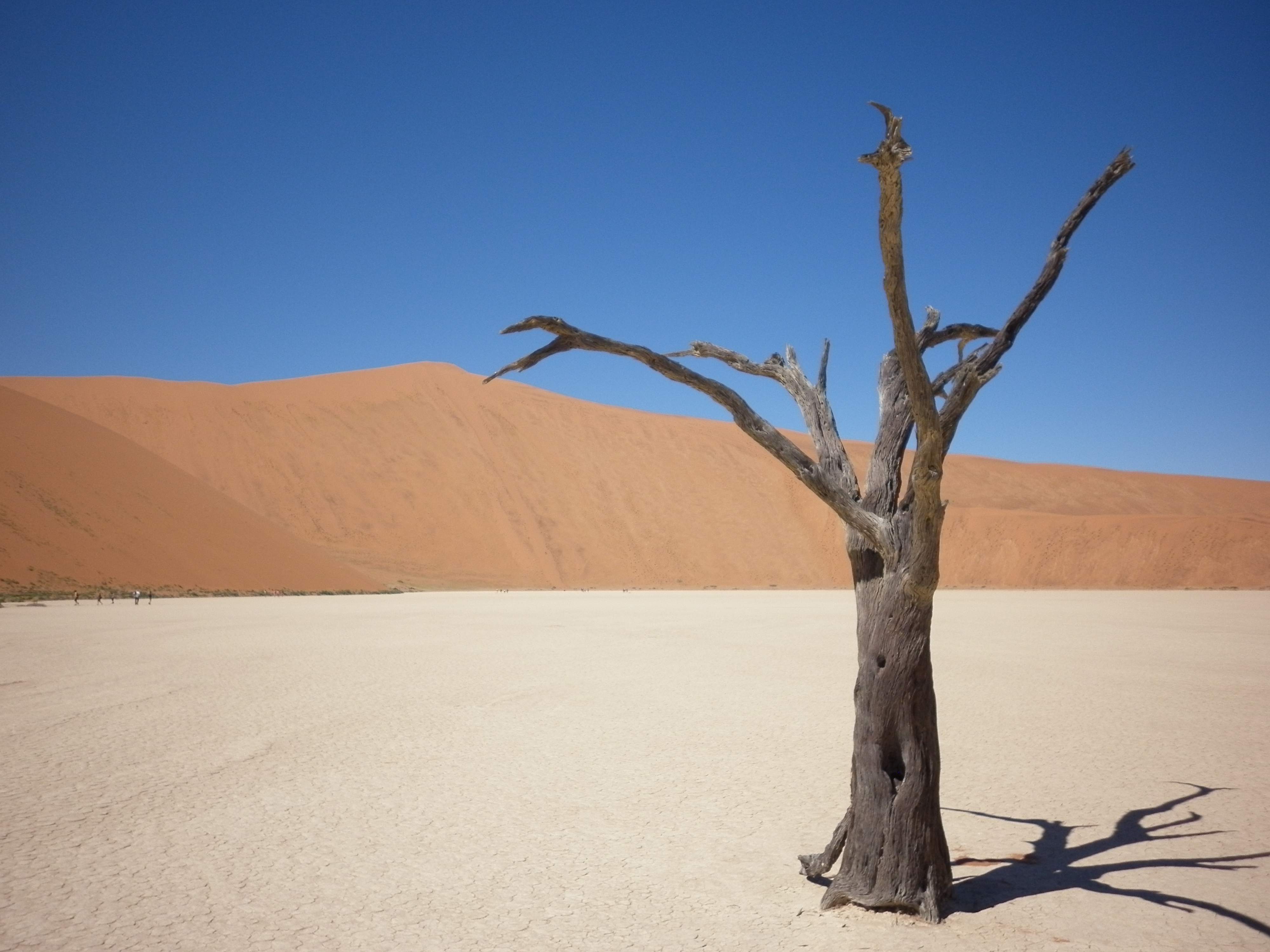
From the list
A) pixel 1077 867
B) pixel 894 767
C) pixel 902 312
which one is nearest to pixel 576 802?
pixel 894 767

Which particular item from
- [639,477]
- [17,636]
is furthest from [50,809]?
[639,477]

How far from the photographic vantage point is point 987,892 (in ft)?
15.0

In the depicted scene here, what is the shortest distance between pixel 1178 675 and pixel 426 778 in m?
13.0

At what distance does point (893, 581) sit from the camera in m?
4.08

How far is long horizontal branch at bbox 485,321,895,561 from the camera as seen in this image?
4098 millimetres

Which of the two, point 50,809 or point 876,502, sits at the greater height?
point 876,502

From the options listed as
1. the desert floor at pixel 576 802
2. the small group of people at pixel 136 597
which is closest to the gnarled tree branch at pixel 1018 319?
the desert floor at pixel 576 802

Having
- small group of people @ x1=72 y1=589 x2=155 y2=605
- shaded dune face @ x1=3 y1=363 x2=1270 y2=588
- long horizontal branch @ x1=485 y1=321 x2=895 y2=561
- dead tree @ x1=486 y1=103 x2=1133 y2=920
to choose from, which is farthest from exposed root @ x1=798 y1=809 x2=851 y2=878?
shaded dune face @ x1=3 y1=363 x2=1270 y2=588

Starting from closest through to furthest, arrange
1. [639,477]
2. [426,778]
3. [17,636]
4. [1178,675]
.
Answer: [426,778]
[1178,675]
[17,636]
[639,477]

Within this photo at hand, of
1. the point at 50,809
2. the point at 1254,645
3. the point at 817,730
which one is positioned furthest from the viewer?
the point at 1254,645

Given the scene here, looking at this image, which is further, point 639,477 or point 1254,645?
point 639,477

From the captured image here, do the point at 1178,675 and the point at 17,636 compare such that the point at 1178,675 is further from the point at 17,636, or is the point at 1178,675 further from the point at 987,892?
the point at 17,636

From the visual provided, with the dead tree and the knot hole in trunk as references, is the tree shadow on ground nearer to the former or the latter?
the dead tree

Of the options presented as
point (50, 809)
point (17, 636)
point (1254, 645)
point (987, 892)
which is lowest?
point (17, 636)
